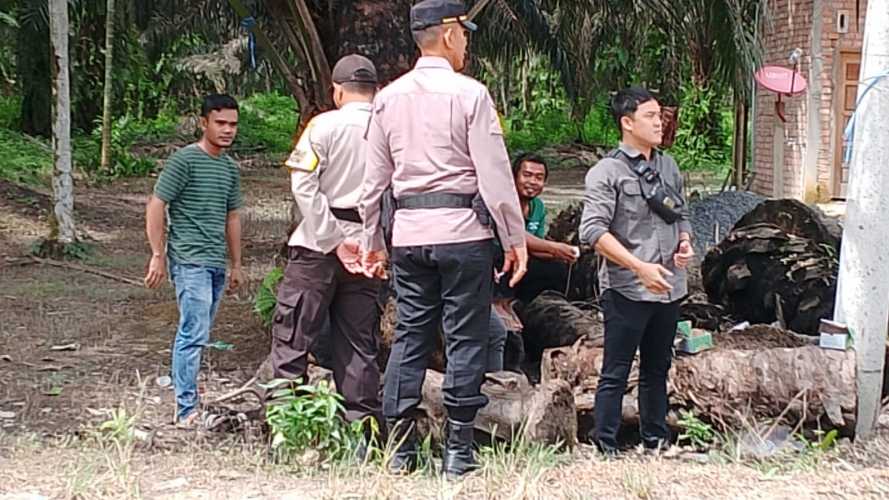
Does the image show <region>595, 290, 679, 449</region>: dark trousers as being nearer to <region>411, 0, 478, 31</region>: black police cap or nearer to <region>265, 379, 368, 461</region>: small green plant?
<region>265, 379, 368, 461</region>: small green plant

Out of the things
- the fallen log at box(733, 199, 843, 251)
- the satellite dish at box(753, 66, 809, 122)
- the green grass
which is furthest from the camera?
the green grass

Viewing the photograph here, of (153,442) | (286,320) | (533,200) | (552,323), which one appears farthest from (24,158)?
(286,320)

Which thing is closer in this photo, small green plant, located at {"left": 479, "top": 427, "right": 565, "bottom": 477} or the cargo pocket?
small green plant, located at {"left": 479, "top": 427, "right": 565, "bottom": 477}

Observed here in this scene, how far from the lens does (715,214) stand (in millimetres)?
11445

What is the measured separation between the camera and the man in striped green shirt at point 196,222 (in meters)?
5.62

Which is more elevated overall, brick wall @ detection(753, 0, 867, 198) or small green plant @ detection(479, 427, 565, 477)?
brick wall @ detection(753, 0, 867, 198)

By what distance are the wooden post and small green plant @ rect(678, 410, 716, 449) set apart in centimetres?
67

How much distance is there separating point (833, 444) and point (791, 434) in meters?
0.19

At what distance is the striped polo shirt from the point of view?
5605 millimetres

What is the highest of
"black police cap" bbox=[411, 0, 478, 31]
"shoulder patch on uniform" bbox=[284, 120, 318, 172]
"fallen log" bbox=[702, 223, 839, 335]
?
"black police cap" bbox=[411, 0, 478, 31]

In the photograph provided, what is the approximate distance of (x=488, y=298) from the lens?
4.45 m

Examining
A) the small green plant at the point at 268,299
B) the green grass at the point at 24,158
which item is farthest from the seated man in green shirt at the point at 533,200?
the green grass at the point at 24,158

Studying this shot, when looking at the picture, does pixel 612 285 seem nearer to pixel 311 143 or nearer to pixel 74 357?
pixel 311 143

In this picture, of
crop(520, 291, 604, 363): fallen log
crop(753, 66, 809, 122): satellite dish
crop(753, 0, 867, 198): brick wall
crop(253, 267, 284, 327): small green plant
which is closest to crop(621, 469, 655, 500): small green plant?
crop(520, 291, 604, 363): fallen log
